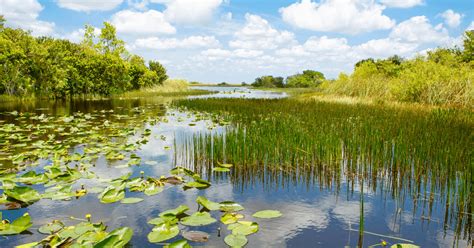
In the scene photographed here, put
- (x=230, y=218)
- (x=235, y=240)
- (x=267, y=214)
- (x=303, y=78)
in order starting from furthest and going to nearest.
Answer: (x=303, y=78), (x=267, y=214), (x=230, y=218), (x=235, y=240)

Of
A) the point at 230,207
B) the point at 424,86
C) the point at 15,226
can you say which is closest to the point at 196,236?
the point at 230,207

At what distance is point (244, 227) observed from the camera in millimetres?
3676

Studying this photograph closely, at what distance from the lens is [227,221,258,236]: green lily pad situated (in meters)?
3.58

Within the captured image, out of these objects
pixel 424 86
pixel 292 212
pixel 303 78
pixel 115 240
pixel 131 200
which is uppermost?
pixel 303 78

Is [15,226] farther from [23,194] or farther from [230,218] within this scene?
[230,218]

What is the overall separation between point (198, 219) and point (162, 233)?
46 cm

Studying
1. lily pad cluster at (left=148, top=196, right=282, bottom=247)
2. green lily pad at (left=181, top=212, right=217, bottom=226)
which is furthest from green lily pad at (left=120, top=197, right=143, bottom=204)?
green lily pad at (left=181, top=212, right=217, bottom=226)

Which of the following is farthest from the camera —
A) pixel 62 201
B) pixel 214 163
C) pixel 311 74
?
pixel 311 74

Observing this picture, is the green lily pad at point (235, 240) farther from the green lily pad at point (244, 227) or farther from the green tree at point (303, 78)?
the green tree at point (303, 78)

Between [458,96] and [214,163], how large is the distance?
47.3 ft

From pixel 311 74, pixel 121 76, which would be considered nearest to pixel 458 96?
pixel 121 76

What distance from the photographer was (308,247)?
135 inches

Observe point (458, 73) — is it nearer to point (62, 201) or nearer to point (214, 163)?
point (214, 163)

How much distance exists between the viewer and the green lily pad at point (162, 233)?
3.39 m
